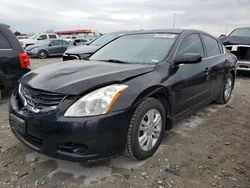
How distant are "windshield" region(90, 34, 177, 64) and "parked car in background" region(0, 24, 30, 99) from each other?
69.9 inches

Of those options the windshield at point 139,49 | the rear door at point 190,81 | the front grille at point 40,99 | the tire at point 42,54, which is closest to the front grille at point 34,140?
the front grille at point 40,99

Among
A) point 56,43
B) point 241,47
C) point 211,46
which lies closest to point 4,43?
point 211,46

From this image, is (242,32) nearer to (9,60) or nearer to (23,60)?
(23,60)

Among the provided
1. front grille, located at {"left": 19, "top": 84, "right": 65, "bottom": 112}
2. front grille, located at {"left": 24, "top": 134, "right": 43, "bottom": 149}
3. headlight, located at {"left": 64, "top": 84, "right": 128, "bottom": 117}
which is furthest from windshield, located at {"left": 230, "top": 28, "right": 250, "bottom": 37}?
front grille, located at {"left": 24, "top": 134, "right": 43, "bottom": 149}

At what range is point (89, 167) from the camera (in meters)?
2.46

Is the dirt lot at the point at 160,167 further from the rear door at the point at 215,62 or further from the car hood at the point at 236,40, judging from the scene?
the car hood at the point at 236,40

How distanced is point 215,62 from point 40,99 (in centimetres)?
303

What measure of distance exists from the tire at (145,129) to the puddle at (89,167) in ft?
0.54

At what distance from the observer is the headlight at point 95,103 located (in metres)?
2.03

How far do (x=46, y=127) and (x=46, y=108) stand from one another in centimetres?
18

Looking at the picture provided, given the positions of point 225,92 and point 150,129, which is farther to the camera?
point 225,92

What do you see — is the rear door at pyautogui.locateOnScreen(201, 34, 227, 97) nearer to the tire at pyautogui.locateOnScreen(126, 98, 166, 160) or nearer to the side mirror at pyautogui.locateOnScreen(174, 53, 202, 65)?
the side mirror at pyautogui.locateOnScreen(174, 53, 202, 65)

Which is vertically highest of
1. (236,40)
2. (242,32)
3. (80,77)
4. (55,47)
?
(242,32)

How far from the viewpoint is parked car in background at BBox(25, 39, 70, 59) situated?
13984mm
